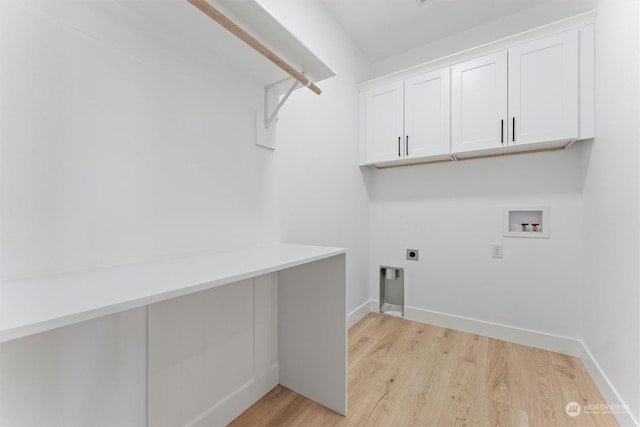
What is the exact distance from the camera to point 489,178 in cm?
205

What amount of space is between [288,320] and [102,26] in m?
1.38

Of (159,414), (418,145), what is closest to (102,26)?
(159,414)

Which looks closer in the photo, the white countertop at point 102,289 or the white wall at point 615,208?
the white countertop at point 102,289

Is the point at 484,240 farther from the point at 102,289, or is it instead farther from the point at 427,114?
the point at 102,289

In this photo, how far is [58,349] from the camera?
→ 701mm

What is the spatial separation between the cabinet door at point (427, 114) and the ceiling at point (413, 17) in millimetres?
420

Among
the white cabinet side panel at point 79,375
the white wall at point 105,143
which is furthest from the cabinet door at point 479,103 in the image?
the white cabinet side panel at point 79,375

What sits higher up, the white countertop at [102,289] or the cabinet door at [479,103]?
the cabinet door at [479,103]

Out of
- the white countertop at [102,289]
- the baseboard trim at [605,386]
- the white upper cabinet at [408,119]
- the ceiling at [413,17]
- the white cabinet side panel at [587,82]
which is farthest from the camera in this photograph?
the white upper cabinet at [408,119]

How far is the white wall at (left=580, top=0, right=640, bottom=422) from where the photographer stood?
1.10 m

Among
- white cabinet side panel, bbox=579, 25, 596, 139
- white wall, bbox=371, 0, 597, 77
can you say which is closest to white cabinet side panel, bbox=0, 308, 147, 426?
white cabinet side panel, bbox=579, 25, 596, 139

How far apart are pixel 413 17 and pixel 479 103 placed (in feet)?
2.78
